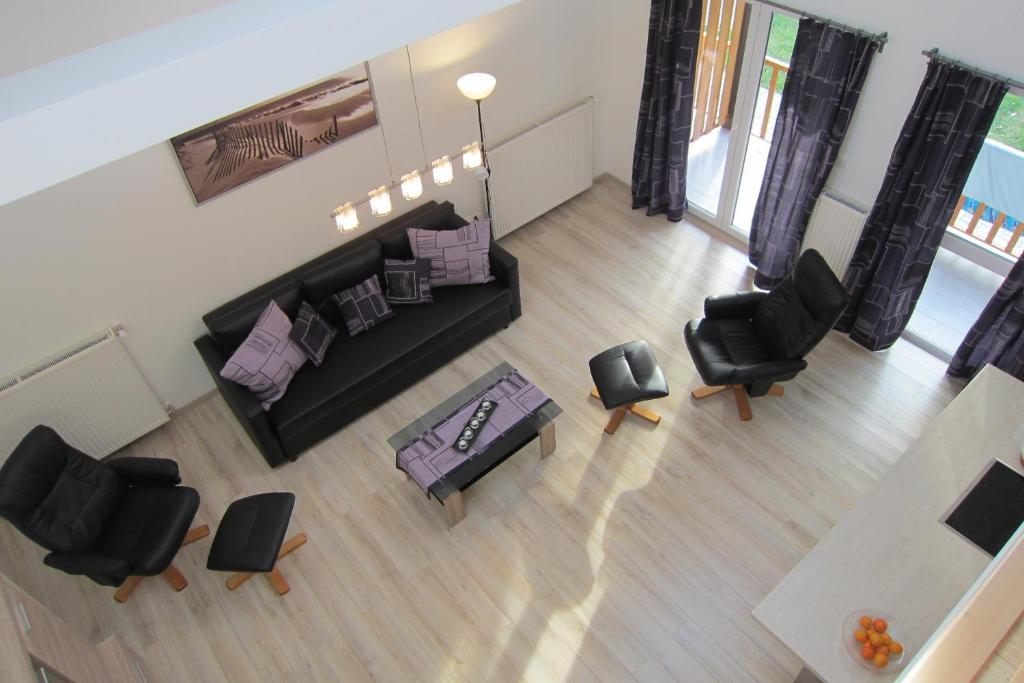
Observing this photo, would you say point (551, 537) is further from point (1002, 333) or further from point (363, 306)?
point (1002, 333)

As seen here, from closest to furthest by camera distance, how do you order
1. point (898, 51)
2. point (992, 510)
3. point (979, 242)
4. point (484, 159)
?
point (992, 510) < point (898, 51) < point (979, 242) < point (484, 159)

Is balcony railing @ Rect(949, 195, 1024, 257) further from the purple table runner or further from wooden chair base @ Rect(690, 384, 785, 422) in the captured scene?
the purple table runner

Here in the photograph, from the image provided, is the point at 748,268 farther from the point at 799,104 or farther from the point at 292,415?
the point at 292,415

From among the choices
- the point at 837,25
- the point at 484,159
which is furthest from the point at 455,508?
the point at 837,25

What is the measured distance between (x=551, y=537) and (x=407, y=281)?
2205 mm

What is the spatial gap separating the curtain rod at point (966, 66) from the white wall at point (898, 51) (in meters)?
0.04

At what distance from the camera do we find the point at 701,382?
18.4 ft

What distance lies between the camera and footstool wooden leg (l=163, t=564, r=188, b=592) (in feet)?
15.5

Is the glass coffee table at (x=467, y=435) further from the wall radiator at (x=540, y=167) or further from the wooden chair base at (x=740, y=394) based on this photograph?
the wall radiator at (x=540, y=167)

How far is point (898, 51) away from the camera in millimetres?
4629

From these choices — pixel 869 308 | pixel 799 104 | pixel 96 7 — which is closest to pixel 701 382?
pixel 869 308

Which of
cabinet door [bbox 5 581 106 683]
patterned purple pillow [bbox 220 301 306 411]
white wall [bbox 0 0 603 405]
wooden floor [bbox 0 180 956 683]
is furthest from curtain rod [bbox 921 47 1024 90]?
cabinet door [bbox 5 581 106 683]

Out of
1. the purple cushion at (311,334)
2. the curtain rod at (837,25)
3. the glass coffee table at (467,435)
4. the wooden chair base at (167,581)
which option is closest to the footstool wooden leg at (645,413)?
the glass coffee table at (467,435)

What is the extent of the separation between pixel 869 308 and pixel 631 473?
220cm
